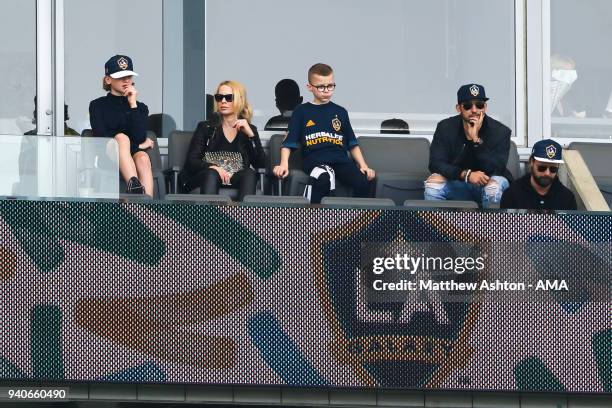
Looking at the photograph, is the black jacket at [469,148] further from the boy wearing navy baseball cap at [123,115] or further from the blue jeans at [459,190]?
the boy wearing navy baseball cap at [123,115]

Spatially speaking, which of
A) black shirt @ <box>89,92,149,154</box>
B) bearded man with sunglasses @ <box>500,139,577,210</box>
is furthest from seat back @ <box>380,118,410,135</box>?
black shirt @ <box>89,92,149,154</box>

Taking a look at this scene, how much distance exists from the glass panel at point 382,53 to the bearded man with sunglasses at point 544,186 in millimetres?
1990

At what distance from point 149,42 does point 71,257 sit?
3.23 metres

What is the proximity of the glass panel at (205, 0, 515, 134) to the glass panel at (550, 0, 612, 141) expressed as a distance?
1.22 feet

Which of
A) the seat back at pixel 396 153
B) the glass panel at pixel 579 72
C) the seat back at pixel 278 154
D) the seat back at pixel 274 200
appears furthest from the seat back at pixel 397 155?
the seat back at pixel 274 200

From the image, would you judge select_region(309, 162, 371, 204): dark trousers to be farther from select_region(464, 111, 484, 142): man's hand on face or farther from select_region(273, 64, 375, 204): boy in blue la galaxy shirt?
select_region(464, 111, 484, 142): man's hand on face

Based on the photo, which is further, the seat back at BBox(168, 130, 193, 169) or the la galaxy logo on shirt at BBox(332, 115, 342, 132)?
the seat back at BBox(168, 130, 193, 169)

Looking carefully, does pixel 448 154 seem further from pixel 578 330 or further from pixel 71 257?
pixel 71 257

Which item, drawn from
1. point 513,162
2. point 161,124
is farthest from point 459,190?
point 161,124

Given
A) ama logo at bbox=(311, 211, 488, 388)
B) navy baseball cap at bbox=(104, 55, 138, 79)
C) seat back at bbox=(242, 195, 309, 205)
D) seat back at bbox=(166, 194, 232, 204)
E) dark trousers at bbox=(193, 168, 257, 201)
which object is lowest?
ama logo at bbox=(311, 211, 488, 388)

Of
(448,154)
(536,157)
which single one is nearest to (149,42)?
(448,154)

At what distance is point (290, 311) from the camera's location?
26.3 feet

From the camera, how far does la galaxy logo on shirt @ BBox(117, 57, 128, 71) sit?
958 cm

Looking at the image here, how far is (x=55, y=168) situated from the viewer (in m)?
8.25
